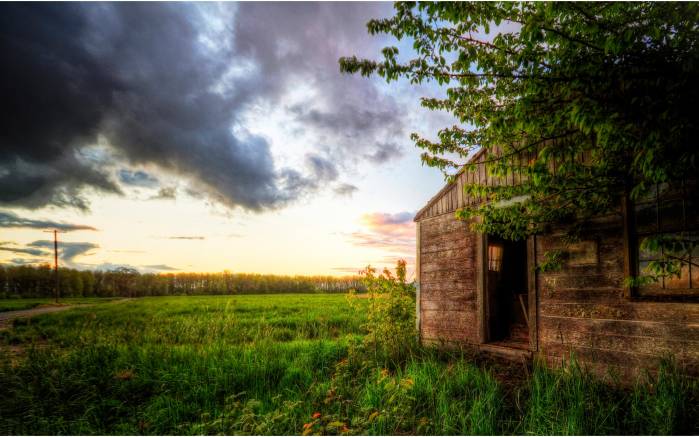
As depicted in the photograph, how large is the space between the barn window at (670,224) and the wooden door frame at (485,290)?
145cm

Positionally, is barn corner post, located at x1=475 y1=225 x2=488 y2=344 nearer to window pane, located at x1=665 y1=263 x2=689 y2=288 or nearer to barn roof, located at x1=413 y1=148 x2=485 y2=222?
barn roof, located at x1=413 y1=148 x2=485 y2=222

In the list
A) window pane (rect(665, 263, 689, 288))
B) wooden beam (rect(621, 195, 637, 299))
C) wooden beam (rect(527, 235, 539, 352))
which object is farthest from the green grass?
window pane (rect(665, 263, 689, 288))

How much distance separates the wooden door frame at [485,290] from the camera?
18.3 ft

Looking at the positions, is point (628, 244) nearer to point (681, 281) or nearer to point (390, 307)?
point (681, 281)

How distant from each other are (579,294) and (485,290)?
1.64 metres

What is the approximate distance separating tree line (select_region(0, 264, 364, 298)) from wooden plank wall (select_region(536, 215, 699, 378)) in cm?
4982

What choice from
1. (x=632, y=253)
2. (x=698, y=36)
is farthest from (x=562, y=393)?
(x=698, y=36)

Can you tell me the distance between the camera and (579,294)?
506 centimetres

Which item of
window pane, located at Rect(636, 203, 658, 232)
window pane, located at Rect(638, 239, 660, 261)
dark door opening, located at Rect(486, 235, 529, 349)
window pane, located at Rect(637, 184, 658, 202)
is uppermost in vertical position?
window pane, located at Rect(637, 184, 658, 202)

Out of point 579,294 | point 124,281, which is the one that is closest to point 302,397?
point 579,294

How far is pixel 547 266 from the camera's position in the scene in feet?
16.5

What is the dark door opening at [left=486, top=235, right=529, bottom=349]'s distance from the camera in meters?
7.67

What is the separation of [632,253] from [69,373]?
9.42 m

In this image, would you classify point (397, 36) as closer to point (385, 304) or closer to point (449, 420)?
point (449, 420)
